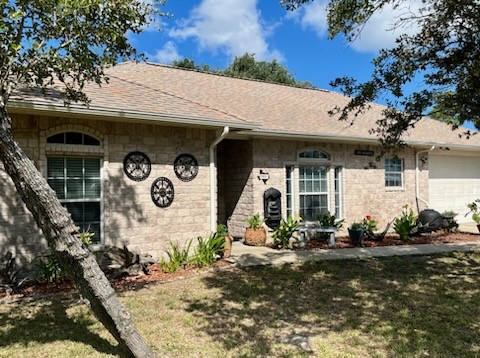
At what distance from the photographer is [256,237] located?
10.5 metres

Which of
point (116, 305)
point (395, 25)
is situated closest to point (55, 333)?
point (116, 305)

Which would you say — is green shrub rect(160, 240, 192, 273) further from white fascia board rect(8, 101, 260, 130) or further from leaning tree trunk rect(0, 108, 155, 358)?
leaning tree trunk rect(0, 108, 155, 358)

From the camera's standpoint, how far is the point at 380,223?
44.6 feet

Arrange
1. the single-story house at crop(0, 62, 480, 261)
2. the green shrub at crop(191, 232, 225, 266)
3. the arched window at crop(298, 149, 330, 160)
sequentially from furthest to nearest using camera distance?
1. the arched window at crop(298, 149, 330, 160)
2. the green shrub at crop(191, 232, 225, 266)
3. the single-story house at crop(0, 62, 480, 261)

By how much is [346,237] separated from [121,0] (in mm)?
9256

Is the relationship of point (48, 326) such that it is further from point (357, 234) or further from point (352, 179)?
point (352, 179)

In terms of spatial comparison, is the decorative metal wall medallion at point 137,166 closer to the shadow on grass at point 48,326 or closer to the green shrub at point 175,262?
the green shrub at point 175,262

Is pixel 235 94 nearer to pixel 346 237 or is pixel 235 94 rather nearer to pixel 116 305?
pixel 346 237

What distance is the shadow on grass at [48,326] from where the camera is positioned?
455 cm

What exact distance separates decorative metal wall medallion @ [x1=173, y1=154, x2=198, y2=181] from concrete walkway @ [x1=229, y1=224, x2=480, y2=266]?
202 cm

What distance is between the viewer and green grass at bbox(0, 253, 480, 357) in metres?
4.34

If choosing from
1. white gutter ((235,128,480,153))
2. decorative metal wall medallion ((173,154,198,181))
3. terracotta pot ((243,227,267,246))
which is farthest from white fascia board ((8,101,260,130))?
terracotta pot ((243,227,267,246))

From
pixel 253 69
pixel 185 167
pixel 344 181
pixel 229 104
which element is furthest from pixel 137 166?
pixel 253 69

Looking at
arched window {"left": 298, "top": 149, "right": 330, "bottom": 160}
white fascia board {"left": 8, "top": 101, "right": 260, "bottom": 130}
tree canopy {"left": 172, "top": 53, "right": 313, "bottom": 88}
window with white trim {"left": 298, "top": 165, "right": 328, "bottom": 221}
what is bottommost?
window with white trim {"left": 298, "top": 165, "right": 328, "bottom": 221}
